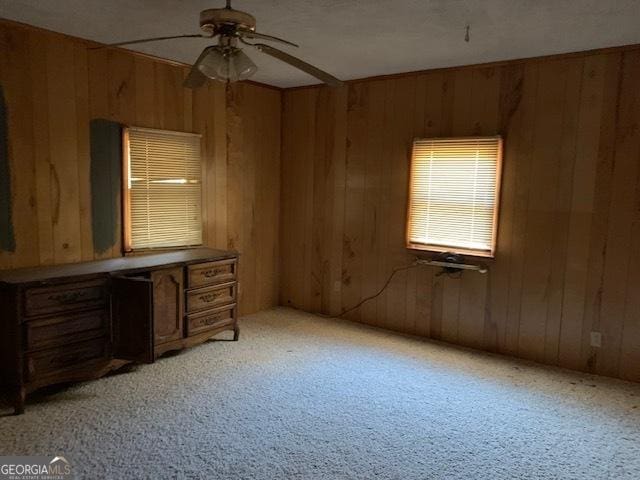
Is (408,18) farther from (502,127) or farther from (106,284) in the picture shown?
(106,284)

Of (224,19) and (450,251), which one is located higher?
(224,19)

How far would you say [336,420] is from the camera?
8.58 ft

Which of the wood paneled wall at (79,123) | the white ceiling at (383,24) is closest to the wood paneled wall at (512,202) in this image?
the white ceiling at (383,24)

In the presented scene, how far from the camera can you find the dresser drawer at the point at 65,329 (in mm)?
2645

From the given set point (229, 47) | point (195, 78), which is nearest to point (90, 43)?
point (195, 78)

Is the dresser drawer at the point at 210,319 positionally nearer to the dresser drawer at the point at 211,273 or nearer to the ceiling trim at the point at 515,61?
the dresser drawer at the point at 211,273

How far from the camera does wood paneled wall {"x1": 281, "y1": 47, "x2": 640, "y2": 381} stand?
3.21 metres

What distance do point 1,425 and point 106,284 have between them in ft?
3.00

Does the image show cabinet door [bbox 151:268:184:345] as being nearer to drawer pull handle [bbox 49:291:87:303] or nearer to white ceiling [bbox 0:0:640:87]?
drawer pull handle [bbox 49:291:87:303]

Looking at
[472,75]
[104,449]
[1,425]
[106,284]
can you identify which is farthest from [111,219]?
[472,75]

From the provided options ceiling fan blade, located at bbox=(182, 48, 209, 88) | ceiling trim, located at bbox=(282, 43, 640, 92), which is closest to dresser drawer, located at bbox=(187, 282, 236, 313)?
ceiling fan blade, located at bbox=(182, 48, 209, 88)

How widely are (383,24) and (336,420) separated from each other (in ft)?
7.62

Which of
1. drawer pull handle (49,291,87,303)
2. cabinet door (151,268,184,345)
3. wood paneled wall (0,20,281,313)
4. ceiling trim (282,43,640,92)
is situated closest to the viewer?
drawer pull handle (49,291,87,303)

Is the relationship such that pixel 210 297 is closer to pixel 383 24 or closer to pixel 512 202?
pixel 383 24
